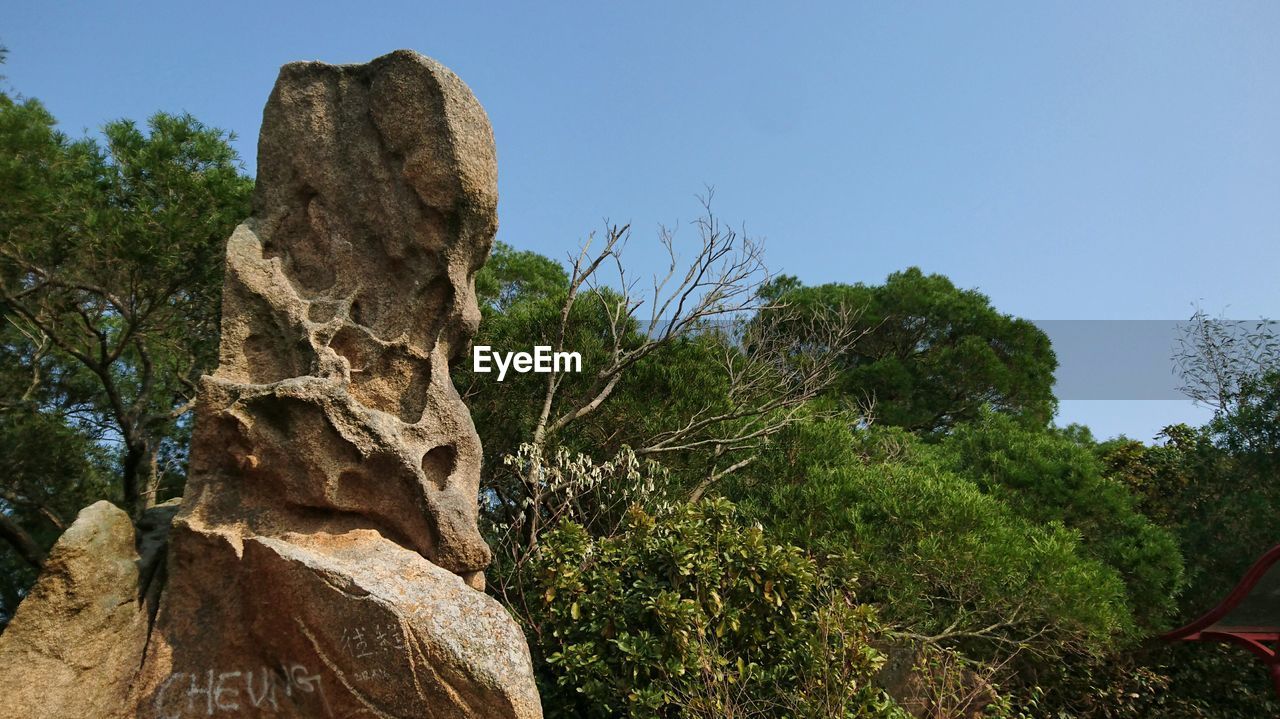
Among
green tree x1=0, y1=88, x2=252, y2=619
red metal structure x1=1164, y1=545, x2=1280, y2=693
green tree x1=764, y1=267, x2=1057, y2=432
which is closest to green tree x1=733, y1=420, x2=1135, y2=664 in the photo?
red metal structure x1=1164, y1=545, x2=1280, y2=693

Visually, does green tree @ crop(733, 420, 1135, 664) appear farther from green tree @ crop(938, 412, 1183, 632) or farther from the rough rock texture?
the rough rock texture

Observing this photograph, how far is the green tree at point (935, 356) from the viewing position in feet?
57.5

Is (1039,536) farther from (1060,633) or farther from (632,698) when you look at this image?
(632,698)

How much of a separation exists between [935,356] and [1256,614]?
35.0ft

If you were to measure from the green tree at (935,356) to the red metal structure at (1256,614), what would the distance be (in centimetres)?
888

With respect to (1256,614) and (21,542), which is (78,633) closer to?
(21,542)

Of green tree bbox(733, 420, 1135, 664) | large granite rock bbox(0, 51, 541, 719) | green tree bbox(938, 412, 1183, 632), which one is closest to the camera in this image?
large granite rock bbox(0, 51, 541, 719)

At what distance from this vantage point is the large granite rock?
411cm

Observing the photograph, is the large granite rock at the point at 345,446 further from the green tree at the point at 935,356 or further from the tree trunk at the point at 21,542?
the green tree at the point at 935,356

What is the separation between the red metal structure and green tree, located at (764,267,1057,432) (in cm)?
888

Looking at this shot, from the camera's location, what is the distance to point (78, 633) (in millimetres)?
4312

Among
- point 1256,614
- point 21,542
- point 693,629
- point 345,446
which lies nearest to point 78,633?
point 345,446

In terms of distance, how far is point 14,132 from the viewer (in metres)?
8.50

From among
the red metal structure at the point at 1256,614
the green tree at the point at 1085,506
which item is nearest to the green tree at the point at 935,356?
the green tree at the point at 1085,506
